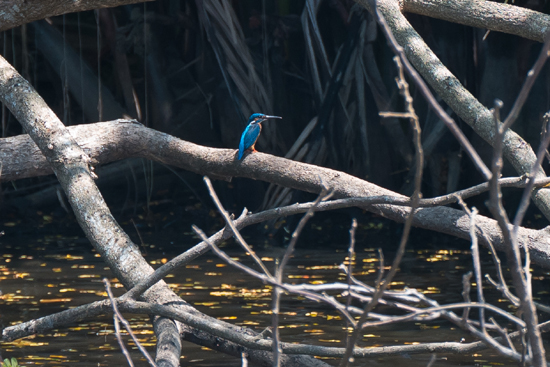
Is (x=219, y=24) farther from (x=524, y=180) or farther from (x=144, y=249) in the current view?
(x=524, y=180)

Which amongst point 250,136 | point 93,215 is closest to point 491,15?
point 250,136

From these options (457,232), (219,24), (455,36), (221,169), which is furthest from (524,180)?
(455,36)

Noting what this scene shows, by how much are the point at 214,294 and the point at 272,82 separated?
12.8ft

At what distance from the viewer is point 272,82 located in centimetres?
896

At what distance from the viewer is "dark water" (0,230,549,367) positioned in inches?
172

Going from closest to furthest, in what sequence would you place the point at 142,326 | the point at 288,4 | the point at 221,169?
1. the point at 221,169
2. the point at 142,326
3. the point at 288,4

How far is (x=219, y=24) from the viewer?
754 centimetres

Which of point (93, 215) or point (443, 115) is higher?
point (443, 115)

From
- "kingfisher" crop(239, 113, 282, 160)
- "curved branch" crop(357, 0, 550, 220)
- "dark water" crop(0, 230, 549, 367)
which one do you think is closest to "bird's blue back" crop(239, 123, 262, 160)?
"kingfisher" crop(239, 113, 282, 160)

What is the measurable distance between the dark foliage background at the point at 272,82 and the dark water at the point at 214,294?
1118 mm

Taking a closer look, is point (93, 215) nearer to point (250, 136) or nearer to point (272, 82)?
point (250, 136)

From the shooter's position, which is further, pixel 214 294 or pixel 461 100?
pixel 214 294

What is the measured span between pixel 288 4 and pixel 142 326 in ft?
18.3

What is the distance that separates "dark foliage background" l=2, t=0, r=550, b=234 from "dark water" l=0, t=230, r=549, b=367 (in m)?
1.12
